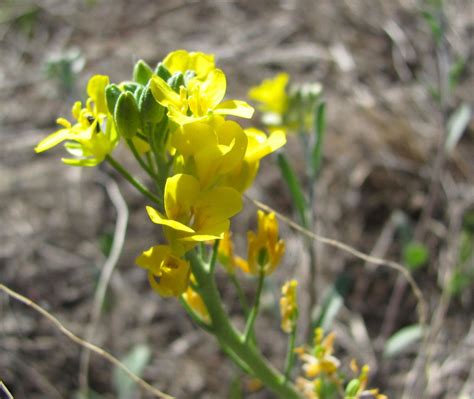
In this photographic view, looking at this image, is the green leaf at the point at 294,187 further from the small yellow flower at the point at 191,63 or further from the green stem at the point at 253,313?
the small yellow flower at the point at 191,63

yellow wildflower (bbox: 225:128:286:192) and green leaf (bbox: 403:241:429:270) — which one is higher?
yellow wildflower (bbox: 225:128:286:192)

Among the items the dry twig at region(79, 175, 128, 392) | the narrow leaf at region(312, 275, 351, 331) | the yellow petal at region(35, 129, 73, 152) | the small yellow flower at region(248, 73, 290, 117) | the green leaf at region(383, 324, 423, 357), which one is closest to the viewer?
the yellow petal at region(35, 129, 73, 152)

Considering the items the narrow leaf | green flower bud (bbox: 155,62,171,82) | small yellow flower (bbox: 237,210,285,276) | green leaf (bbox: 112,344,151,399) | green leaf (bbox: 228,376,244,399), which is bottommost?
green leaf (bbox: 228,376,244,399)

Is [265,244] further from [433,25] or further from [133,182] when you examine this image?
[433,25]

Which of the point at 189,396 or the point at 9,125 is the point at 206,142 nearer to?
the point at 189,396

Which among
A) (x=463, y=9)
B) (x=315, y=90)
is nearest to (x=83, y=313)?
(x=315, y=90)

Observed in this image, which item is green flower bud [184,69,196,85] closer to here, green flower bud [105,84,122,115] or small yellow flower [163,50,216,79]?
small yellow flower [163,50,216,79]

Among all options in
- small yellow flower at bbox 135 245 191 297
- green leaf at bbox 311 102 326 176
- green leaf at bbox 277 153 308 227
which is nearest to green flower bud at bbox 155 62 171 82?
small yellow flower at bbox 135 245 191 297

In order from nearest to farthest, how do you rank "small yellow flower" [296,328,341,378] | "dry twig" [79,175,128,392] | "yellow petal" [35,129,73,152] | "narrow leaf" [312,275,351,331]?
1. "yellow petal" [35,129,73,152]
2. "small yellow flower" [296,328,341,378]
3. "dry twig" [79,175,128,392]
4. "narrow leaf" [312,275,351,331]

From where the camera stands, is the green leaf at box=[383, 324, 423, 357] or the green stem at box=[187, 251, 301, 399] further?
the green leaf at box=[383, 324, 423, 357]
